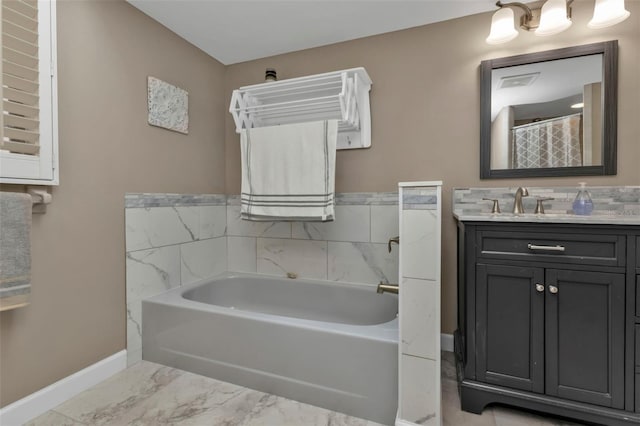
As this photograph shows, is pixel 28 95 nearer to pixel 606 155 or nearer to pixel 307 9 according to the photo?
pixel 307 9

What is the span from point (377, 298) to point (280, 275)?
813 millimetres

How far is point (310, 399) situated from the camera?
4.93 feet

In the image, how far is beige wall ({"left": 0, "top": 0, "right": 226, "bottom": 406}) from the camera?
4.70ft

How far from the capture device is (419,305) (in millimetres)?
1261

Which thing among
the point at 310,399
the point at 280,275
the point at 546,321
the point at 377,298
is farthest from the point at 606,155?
the point at 280,275

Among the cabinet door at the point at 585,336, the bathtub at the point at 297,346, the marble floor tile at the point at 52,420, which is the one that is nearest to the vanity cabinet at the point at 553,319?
the cabinet door at the point at 585,336

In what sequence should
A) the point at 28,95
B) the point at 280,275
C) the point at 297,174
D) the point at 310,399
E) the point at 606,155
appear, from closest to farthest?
the point at 28,95 < the point at 310,399 < the point at 606,155 < the point at 297,174 < the point at 280,275

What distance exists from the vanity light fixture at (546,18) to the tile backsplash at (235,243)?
112 centimetres

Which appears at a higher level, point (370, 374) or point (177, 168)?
point (177, 168)

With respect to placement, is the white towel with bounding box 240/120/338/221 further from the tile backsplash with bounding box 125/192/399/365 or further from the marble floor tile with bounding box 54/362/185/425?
the marble floor tile with bounding box 54/362/185/425

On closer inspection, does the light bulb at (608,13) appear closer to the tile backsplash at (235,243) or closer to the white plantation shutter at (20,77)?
the tile backsplash at (235,243)

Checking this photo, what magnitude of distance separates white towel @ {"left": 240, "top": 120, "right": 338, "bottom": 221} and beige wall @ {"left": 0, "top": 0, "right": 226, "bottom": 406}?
0.55 meters

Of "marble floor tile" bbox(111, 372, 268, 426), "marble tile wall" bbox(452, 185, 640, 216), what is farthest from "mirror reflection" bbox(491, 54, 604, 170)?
"marble floor tile" bbox(111, 372, 268, 426)

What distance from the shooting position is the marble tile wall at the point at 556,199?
5.45ft
